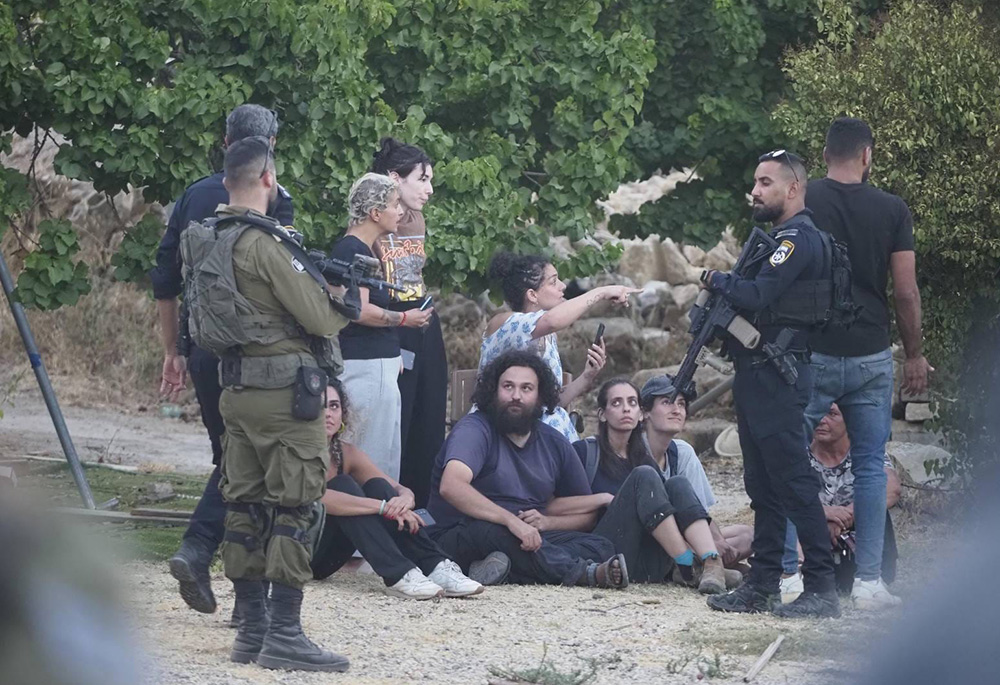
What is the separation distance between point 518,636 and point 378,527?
92cm

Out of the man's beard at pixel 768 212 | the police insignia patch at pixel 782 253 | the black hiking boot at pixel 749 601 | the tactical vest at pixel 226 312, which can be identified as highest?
the man's beard at pixel 768 212

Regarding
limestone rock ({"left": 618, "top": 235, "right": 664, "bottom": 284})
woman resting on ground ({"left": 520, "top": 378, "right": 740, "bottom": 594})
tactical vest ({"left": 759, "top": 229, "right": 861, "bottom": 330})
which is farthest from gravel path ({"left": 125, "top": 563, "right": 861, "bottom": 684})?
limestone rock ({"left": 618, "top": 235, "right": 664, "bottom": 284})

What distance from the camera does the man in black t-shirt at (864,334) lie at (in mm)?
6426

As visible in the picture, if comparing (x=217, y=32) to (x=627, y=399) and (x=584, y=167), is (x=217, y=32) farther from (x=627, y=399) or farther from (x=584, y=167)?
(x=627, y=399)

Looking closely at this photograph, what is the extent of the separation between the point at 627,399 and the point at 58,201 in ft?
41.5

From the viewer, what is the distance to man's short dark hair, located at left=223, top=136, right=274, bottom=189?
5.09 metres

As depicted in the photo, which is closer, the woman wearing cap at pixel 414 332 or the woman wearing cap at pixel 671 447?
the woman wearing cap at pixel 414 332

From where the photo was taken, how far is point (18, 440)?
13.6m

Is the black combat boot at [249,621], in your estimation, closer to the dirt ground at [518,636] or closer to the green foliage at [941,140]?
the dirt ground at [518,636]

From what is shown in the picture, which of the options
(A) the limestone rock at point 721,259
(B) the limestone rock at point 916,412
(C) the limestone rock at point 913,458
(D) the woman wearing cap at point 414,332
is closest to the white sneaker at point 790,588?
(D) the woman wearing cap at point 414,332

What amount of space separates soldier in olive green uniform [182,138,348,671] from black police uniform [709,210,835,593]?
1.93 meters

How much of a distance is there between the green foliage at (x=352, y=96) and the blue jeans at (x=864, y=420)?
3380mm

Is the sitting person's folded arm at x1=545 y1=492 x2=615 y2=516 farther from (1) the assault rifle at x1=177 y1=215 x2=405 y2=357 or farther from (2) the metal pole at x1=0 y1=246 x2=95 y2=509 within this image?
(2) the metal pole at x1=0 y1=246 x2=95 y2=509

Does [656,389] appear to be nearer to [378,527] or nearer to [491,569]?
[491,569]
